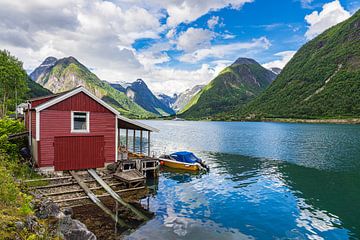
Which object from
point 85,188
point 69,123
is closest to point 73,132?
point 69,123

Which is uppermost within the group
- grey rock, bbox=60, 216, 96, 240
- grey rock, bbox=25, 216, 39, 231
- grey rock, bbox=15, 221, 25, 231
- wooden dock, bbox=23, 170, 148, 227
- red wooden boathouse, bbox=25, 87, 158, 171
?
red wooden boathouse, bbox=25, 87, 158, 171

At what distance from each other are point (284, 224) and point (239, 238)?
4.27 meters

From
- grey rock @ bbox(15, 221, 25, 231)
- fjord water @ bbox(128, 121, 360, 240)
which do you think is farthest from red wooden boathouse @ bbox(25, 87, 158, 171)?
grey rock @ bbox(15, 221, 25, 231)

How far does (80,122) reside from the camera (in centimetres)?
2480

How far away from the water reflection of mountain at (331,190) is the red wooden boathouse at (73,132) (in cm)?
1949

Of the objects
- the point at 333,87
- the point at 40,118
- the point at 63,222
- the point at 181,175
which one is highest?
the point at 333,87

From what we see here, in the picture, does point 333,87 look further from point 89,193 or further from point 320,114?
point 89,193

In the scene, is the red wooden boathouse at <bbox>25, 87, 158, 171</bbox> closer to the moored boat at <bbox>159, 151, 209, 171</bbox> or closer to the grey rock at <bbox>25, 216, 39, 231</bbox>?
the moored boat at <bbox>159, 151, 209, 171</bbox>

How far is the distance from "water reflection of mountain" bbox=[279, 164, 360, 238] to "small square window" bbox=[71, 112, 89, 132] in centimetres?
2117

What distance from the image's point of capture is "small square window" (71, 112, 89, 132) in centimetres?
2434

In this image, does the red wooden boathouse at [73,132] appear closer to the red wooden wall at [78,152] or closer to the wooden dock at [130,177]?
the red wooden wall at [78,152]

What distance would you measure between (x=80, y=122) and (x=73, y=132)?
114 centimetres

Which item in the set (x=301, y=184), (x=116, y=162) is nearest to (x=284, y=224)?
(x=301, y=184)

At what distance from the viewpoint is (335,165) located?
39.6m
